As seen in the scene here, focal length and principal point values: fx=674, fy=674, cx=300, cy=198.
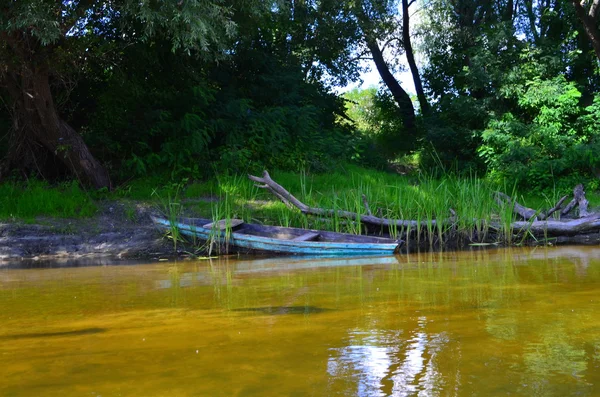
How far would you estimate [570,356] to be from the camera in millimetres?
3670

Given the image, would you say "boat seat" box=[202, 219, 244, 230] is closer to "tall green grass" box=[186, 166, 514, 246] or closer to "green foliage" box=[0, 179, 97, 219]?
"tall green grass" box=[186, 166, 514, 246]

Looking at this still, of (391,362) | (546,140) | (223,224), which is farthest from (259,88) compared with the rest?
(391,362)

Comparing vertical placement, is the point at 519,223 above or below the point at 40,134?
below

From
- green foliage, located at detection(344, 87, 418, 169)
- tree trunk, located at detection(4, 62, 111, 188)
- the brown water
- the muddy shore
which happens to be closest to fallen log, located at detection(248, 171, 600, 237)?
the muddy shore

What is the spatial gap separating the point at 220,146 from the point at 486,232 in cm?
684

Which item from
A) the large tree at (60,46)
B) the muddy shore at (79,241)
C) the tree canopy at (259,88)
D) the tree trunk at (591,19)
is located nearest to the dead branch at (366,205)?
the tree canopy at (259,88)

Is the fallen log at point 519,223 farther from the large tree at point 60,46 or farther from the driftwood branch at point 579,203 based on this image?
the large tree at point 60,46

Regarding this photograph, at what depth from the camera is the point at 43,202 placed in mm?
12523

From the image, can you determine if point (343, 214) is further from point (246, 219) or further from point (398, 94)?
point (398, 94)

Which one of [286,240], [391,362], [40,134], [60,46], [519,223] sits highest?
[60,46]

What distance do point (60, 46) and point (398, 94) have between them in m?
13.6

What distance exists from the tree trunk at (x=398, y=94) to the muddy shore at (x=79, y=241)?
13159 millimetres

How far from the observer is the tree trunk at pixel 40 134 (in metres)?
12.7

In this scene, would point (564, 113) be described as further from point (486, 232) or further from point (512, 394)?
point (512, 394)
